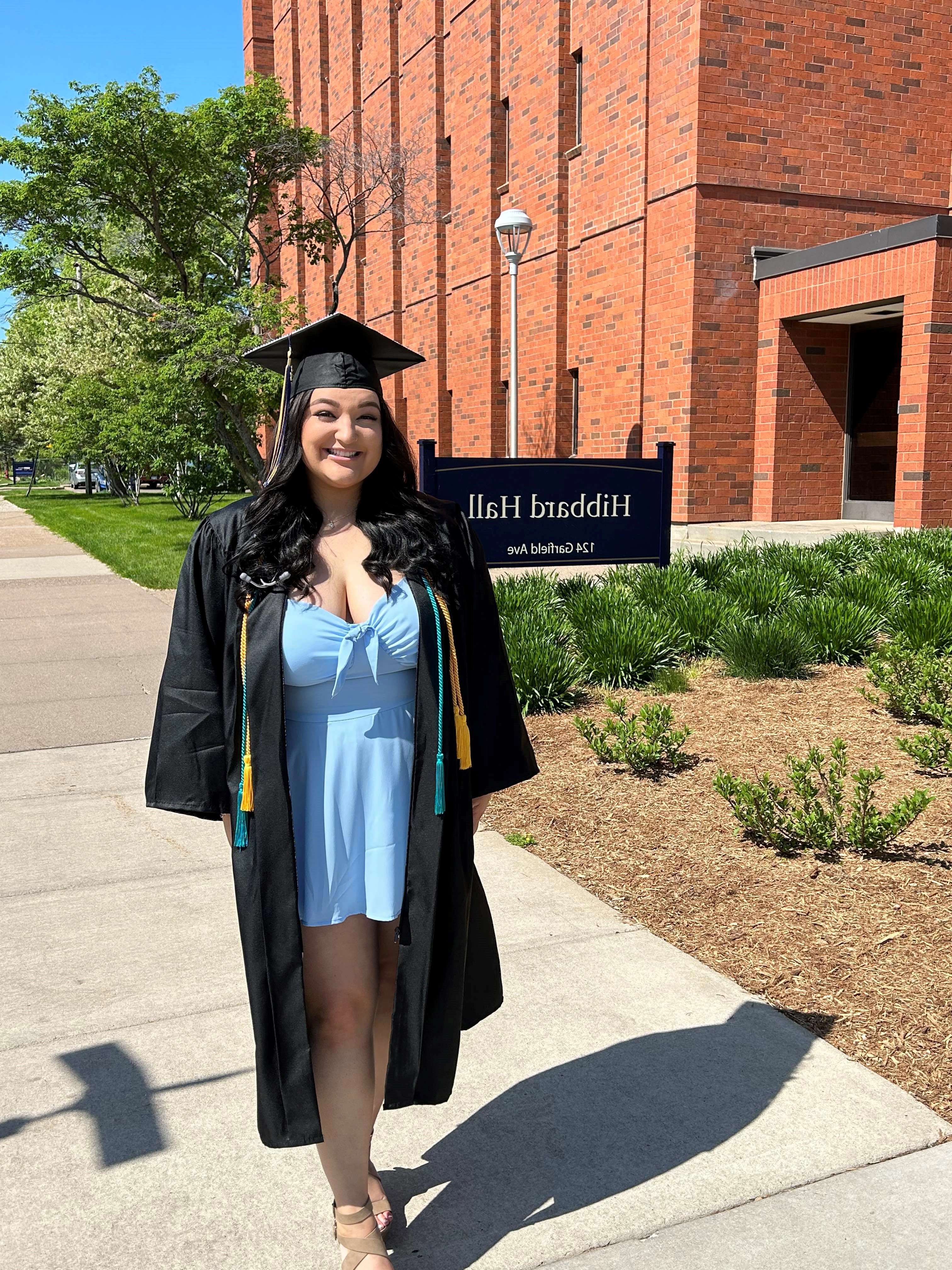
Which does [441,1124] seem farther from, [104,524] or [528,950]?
[104,524]

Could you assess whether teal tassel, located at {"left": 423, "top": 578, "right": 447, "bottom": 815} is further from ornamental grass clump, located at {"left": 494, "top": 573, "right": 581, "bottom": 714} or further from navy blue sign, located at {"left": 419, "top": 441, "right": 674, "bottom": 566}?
navy blue sign, located at {"left": 419, "top": 441, "right": 674, "bottom": 566}

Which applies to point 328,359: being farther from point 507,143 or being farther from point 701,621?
point 507,143

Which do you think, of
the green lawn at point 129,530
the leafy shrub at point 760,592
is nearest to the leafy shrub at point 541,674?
the leafy shrub at point 760,592

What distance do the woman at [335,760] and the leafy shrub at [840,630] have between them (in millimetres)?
5704

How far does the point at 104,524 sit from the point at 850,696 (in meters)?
23.3

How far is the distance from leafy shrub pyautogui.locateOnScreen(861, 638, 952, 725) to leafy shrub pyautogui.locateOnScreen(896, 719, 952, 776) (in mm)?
403

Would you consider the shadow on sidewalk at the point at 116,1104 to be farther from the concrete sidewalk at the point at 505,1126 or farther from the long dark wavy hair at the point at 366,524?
the long dark wavy hair at the point at 366,524

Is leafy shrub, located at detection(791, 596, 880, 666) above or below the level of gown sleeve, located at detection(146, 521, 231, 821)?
below

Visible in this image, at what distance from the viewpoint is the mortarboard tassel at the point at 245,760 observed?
7.63ft

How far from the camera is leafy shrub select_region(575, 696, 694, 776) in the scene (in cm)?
571

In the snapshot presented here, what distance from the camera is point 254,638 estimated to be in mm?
2326

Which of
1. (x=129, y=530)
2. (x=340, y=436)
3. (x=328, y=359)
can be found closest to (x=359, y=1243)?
(x=340, y=436)

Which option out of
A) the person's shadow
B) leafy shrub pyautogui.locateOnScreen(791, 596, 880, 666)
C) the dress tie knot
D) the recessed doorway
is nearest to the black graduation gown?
the dress tie knot

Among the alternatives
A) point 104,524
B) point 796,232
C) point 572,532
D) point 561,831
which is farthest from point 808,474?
point 104,524
